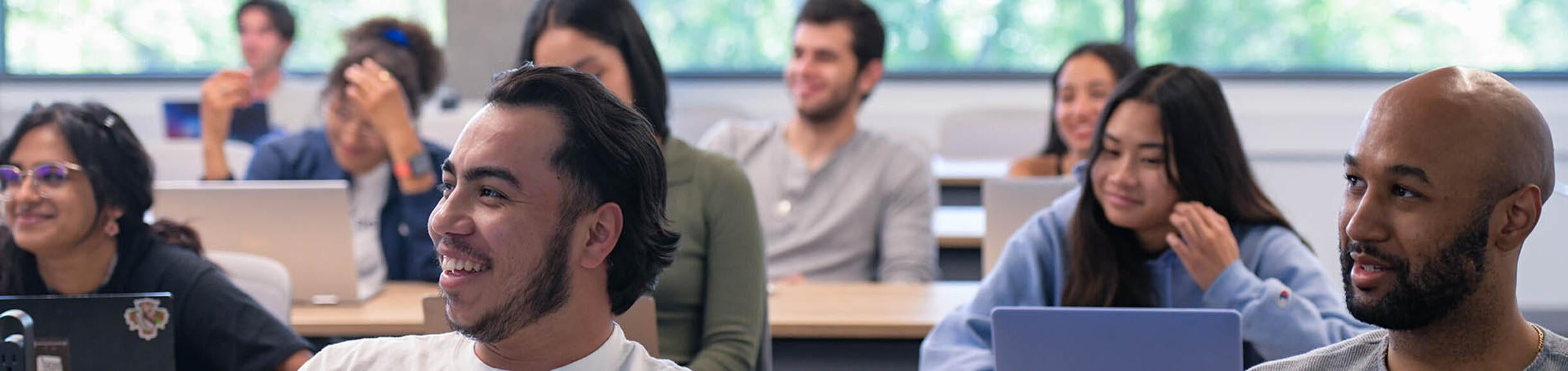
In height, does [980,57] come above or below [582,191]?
below

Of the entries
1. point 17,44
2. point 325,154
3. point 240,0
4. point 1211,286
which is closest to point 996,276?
point 1211,286

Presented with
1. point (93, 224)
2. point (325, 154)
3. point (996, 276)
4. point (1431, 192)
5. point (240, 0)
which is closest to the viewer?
point (1431, 192)

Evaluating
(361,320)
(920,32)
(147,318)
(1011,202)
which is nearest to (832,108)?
(1011,202)

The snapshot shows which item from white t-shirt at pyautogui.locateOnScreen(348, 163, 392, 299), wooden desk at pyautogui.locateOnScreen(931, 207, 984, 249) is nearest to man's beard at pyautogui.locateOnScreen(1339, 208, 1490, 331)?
white t-shirt at pyautogui.locateOnScreen(348, 163, 392, 299)

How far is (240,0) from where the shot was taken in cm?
680

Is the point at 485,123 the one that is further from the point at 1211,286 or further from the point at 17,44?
the point at 17,44

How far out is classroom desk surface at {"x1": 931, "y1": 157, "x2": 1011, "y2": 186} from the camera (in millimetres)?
4652

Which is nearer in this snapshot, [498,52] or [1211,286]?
[1211,286]

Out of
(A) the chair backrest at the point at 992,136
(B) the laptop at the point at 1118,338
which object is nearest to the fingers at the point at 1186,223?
(B) the laptop at the point at 1118,338

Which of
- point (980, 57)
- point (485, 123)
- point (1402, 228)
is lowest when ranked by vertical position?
point (980, 57)

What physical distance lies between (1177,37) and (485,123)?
549 cm

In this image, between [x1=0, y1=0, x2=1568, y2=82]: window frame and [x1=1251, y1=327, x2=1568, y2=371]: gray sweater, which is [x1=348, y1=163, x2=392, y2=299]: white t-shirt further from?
[x1=0, y1=0, x2=1568, y2=82]: window frame

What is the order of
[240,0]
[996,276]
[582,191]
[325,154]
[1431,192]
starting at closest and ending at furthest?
[1431,192]
[582,191]
[996,276]
[325,154]
[240,0]

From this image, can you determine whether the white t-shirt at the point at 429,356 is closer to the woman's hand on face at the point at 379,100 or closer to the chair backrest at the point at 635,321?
the chair backrest at the point at 635,321
